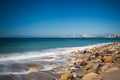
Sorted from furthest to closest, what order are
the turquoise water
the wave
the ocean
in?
the turquoise water → the ocean → the wave

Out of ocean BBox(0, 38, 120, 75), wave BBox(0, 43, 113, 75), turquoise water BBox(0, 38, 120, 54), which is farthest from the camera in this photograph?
turquoise water BBox(0, 38, 120, 54)

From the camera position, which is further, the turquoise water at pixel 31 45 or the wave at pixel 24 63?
the turquoise water at pixel 31 45

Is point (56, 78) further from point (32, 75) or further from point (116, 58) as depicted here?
point (116, 58)

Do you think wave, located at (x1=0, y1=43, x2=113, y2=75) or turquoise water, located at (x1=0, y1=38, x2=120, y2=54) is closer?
wave, located at (x1=0, y1=43, x2=113, y2=75)

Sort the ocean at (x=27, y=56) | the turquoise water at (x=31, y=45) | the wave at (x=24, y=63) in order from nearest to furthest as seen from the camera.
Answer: the wave at (x=24, y=63) < the ocean at (x=27, y=56) < the turquoise water at (x=31, y=45)

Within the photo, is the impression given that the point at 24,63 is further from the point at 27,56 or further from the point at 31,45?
the point at 31,45

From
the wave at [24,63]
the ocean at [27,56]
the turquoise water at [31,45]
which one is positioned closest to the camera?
the wave at [24,63]

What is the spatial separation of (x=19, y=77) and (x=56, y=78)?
6.79ft

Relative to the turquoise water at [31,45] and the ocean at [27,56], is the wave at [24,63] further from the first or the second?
the turquoise water at [31,45]

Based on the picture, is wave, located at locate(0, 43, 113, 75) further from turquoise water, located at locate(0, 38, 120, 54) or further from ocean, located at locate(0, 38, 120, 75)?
turquoise water, located at locate(0, 38, 120, 54)

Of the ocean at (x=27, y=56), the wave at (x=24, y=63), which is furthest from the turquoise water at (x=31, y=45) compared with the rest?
the wave at (x=24, y=63)

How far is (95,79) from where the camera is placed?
21.3ft

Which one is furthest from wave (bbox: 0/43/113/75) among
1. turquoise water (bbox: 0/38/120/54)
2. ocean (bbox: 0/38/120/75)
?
turquoise water (bbox: 0/38/120/54)

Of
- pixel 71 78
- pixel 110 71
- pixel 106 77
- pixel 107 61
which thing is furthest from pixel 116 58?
pixel 71 78
